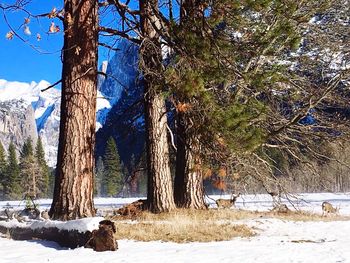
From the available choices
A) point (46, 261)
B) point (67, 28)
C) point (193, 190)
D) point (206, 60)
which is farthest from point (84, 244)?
point (193, 190)

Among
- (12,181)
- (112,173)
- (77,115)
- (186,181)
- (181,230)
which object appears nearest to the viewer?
(77,115)

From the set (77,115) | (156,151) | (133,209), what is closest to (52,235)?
(77,115)

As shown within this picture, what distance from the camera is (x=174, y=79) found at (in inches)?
363

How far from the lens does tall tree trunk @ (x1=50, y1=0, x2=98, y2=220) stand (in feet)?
26.1

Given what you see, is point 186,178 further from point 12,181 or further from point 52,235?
point 12,181

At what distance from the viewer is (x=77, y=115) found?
810cm

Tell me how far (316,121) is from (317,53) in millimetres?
2046

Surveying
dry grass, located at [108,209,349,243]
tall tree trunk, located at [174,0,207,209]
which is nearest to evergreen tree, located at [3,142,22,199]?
tall tree trunk, located at [174,0,207,209]

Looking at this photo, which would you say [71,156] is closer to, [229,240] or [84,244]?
[84,244]

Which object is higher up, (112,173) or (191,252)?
(112,173)

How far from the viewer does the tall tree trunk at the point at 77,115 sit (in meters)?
7.97

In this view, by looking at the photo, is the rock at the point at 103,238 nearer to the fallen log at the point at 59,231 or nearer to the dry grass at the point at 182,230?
the fallen log at the point at 59,231

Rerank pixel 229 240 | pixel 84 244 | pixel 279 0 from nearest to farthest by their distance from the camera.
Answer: pixel 84 244
pixel 229 240
pixel 279 0

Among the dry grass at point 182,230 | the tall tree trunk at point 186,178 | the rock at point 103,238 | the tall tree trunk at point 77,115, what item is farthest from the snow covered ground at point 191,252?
the tall tree trunk at point 186,178
